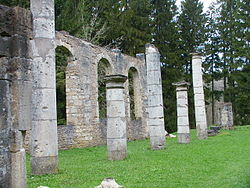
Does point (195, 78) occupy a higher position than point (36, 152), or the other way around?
point (195, 78)

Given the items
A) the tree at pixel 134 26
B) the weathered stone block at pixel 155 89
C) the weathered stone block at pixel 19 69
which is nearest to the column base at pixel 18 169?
the weathered stone block at pixel 19 69

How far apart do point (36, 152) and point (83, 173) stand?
1.20 meters

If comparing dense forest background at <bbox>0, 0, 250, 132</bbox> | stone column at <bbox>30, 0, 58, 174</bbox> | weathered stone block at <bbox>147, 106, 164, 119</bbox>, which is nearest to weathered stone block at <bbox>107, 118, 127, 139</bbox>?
stone column at <bbox>30, 0, 58, 174</bbox>

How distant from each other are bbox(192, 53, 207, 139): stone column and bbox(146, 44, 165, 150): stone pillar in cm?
441

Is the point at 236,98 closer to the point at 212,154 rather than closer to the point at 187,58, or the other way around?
the point at 187,58

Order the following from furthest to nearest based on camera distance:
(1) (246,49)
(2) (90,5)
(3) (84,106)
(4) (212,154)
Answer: (1) (246,49) → (2) (90,5) → (3) (84,106) → (4) (212,154)

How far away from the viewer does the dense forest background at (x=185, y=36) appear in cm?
2848

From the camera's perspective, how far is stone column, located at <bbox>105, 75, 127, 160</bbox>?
34.2ft

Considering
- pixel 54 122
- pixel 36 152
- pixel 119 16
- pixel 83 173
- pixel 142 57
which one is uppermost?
pixel 119 16

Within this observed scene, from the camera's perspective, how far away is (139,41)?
2825 centimetres

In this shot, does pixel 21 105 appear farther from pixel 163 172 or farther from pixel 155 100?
pixel 155 100

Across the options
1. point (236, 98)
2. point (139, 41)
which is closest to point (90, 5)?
point (139, 41)

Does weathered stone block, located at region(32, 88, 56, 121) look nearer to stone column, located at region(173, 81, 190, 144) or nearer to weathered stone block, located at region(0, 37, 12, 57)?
weathered stone block, located at region(0, 37, 12, 57)

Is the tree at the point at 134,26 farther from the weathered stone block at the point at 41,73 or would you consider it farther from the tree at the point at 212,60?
the weathered stone block at the point at 41,73
